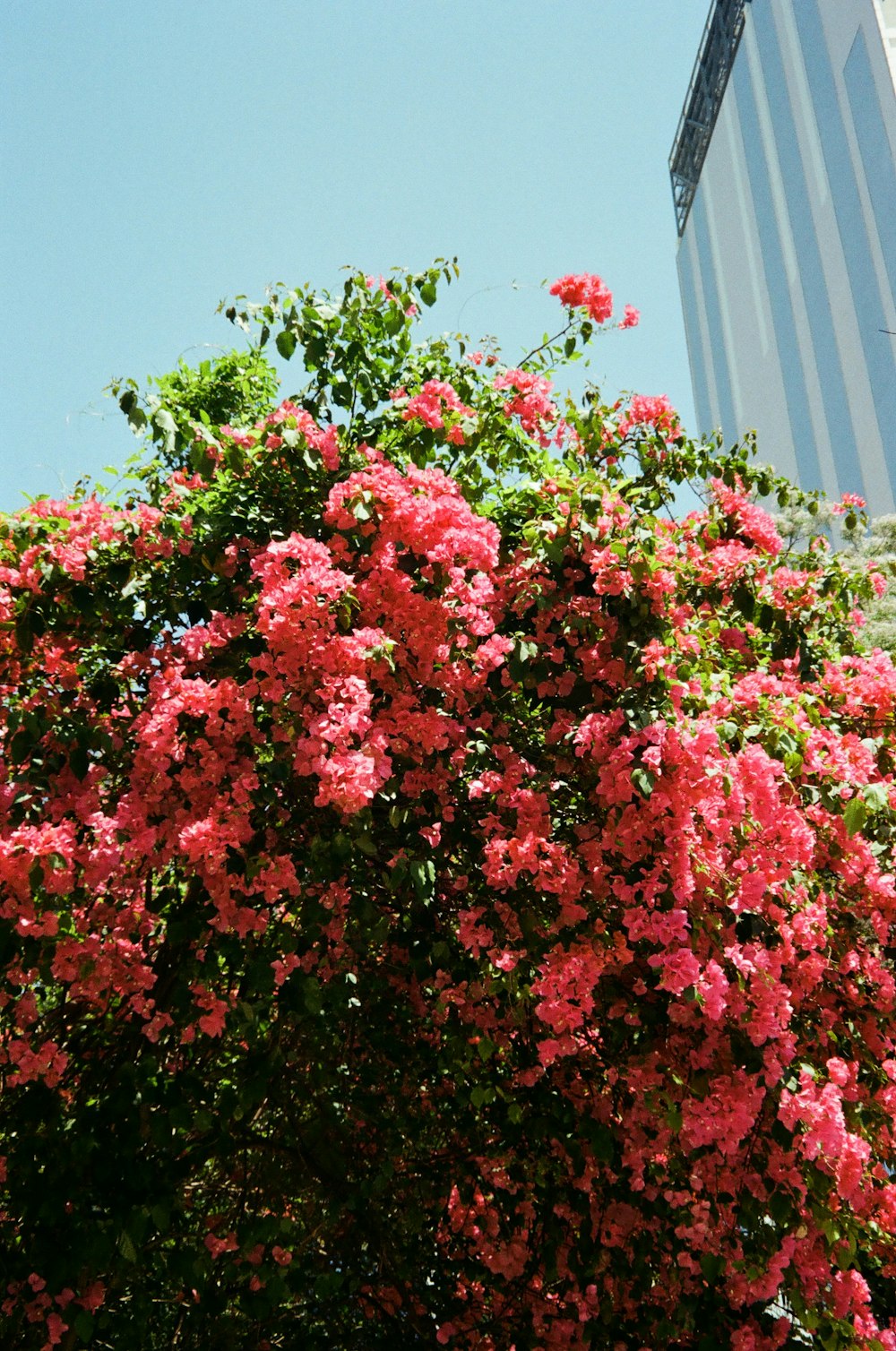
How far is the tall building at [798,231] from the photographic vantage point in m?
15.7

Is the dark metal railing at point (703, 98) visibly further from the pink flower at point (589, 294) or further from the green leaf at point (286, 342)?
the green leaf at point (286, 342)

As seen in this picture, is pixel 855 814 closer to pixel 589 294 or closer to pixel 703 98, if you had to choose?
pixel 589 294

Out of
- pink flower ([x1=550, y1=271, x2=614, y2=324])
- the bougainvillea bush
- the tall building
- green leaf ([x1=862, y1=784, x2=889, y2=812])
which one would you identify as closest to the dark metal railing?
the tall building

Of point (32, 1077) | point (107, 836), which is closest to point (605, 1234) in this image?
point (32, 1077)

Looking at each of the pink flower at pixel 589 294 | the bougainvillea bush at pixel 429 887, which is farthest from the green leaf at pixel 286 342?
the pink flower at pixel 589 294

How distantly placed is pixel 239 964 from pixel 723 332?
2683 centimetres

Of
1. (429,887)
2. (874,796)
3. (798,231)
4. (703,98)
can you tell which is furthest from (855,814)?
(703,98)

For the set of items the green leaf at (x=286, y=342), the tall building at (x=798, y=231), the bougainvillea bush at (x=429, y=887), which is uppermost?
the tall building at (x=798, y=231)

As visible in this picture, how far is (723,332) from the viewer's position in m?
26.4

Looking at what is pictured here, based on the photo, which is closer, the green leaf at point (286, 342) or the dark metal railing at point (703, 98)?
the green leaf at point (286, 342)

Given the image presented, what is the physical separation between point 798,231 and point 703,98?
8501 mm

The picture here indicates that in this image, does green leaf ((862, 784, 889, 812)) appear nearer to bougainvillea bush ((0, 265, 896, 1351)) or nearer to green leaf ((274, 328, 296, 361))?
bougainvillea bush ((0, 265, 896, 1351))

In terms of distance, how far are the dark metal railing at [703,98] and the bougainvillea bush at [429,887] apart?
24.9 metres

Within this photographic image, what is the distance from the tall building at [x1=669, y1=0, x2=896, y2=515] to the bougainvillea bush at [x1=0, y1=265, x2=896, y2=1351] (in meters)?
14.1
